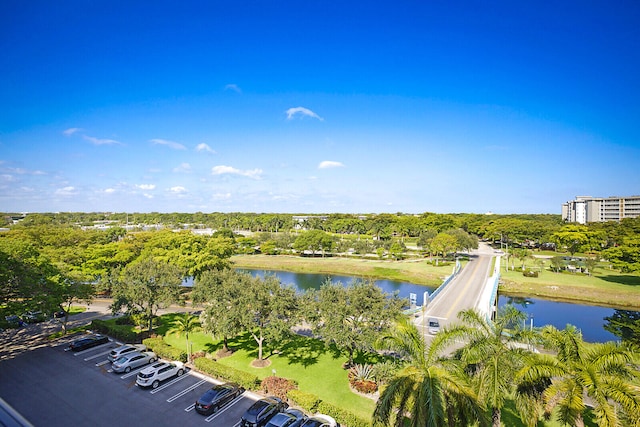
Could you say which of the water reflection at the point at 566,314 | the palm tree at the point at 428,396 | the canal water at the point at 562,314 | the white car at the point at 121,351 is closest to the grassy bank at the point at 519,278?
the water reflection at the point at 566,314

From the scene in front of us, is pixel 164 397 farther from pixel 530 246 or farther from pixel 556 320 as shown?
pixel 530 246

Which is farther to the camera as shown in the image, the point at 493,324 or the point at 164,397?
the point at 164,397

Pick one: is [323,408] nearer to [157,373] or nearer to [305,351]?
[305,351]

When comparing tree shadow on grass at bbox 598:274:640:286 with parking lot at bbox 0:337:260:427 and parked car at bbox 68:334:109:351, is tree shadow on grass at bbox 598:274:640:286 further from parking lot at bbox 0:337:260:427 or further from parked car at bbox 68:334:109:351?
parked car at bbox 68:334:109:351

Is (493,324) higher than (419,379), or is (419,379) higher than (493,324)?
(493,324)

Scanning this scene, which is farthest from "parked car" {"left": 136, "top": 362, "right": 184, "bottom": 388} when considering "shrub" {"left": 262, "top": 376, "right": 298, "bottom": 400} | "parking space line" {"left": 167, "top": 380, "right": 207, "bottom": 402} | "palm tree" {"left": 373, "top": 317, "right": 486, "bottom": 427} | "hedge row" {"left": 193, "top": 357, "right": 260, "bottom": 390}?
"palm tree" {"left": 373, "top": 317, "right": 486, "bottom": 427}

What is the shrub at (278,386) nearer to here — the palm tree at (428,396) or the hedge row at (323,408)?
the hedge row at (323,408)

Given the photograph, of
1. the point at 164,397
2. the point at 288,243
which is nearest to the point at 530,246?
the point at 288,243
